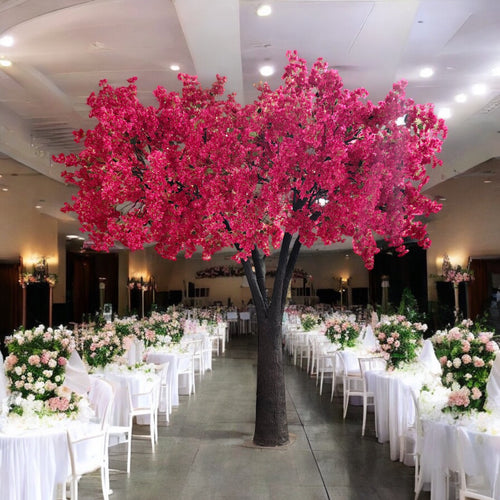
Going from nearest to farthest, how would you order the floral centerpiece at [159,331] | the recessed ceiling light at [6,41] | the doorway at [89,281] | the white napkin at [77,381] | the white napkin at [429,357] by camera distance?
the white napkin at [77,381], the recessed ceiling light at [6,41], the white napkin at [429,357], the floral centerpiece at [159,331], the doorway at [89,281]

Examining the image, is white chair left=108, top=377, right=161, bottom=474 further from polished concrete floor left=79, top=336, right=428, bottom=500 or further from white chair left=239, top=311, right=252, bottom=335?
white chair left=239, top=311, right=252, bottom=335

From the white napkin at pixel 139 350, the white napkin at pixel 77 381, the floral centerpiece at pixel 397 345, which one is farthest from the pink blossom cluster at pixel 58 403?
the white napkin at pixel 139 350

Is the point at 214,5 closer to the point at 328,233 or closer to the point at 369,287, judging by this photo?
the point at 328,233

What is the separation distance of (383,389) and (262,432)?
4.84ft

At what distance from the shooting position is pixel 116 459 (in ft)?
21.1

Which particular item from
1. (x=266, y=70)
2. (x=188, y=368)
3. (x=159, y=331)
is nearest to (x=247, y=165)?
(x=266, y=70)

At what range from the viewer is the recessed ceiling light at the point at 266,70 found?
23.6 ft

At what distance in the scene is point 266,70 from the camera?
7.30 m

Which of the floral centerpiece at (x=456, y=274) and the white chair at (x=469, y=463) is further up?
the floral centerpiece at (x=456, y=274)

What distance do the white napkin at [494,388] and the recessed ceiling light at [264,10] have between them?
3720 millimetres

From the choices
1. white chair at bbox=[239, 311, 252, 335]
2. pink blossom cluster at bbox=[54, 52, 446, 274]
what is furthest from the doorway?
pink blossom cluster at bbox=[54, 52, 446, 274]

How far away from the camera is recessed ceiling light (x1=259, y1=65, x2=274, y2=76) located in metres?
7.20

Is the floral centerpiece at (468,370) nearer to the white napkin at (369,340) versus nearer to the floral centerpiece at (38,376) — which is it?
the floral centerpiece at (38,376)

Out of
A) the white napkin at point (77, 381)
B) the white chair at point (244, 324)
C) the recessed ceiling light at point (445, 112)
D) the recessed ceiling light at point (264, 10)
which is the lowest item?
the white chair at point (244, 324)
